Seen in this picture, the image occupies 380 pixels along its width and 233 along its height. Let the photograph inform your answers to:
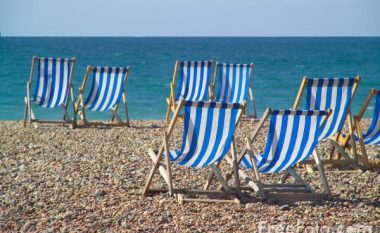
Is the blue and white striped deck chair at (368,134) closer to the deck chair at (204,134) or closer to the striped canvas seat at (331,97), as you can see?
the striped canvas seat at (331,97)

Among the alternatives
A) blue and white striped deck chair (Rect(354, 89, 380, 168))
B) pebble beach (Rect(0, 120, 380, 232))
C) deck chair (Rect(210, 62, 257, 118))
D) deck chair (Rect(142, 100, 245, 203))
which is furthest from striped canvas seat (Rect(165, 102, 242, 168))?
deck chair (Rect(210, 62, 257, 118))

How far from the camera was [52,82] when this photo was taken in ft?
26.7

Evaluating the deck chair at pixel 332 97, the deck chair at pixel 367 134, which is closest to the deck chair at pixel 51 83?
the deck chair at pixel 332 97

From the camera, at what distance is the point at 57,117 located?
12281 millimetres

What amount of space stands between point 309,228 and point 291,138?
69cm

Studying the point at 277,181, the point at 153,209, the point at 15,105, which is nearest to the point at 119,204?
the point at 153,209

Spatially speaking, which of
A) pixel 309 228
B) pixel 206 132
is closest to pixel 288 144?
pixel 206 132

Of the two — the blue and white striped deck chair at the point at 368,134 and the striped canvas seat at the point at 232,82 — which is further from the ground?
the striped canvas seat at the point at 232,82

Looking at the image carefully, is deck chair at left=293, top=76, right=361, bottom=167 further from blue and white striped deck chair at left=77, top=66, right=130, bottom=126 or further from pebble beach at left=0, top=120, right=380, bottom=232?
blue and white striped deck chair at left=77, top=66, right=130, bottom=126

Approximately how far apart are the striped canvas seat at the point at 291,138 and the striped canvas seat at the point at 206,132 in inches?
10.5

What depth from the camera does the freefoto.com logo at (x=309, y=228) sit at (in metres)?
3.82

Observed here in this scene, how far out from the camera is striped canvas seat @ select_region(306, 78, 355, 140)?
17.0ft

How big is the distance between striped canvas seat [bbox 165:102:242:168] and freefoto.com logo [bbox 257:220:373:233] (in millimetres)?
661

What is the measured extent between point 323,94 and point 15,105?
11.0 m
